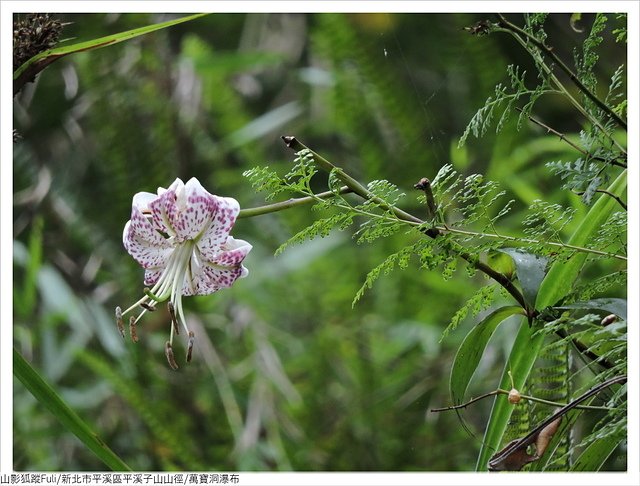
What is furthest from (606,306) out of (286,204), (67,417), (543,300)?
(67,417)

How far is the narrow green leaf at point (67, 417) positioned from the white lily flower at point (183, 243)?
58 millimetres

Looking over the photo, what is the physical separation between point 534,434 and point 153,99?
1.05 m

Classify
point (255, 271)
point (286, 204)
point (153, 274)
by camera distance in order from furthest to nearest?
point (255, 271) → point (153, 274) → point (286, 204)

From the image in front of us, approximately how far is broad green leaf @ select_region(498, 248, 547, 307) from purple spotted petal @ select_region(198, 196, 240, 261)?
0.52 feet

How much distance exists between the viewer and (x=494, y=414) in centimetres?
52

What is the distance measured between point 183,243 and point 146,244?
28 mm

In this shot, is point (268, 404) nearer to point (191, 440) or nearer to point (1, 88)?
point (191, 440)

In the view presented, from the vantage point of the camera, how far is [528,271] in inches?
18.8

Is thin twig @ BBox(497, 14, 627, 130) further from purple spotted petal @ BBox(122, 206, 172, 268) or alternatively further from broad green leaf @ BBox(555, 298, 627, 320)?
purple spotted petal @ BBox(122, 206, 172, 268)

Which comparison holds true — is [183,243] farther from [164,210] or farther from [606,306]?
[606,306]

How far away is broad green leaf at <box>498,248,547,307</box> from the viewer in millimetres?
475

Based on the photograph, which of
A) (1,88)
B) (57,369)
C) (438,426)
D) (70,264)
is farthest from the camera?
(70,264)

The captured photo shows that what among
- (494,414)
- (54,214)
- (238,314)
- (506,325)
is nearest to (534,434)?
(494,414)

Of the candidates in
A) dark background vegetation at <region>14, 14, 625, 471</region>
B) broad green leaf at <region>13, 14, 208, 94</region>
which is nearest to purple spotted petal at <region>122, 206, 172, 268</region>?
broad green leaf at <region>13, 14, 208, 94</region>
